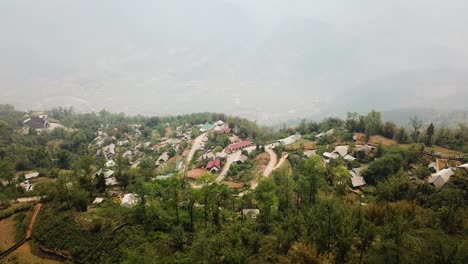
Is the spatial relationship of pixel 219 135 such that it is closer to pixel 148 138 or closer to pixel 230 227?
pixel 148 138

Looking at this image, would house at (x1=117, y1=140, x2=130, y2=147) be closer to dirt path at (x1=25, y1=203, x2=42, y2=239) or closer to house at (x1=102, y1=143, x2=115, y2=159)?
house at (x1=102, y1=143, x2=115, y2=159)

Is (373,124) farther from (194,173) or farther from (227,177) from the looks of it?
(194,173)

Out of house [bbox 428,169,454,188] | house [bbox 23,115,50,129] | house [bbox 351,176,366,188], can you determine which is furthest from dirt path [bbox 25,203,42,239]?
house [bbox 23,115,50,129]

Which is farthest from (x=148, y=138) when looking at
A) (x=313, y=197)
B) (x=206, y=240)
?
(x=206, y=240)

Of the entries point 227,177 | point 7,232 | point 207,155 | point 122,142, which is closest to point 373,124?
point 227,177

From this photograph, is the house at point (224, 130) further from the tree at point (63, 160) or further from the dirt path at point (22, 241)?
the dirt path at point (22, 241)

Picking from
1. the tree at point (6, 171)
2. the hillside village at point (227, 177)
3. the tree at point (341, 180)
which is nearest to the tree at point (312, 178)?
the hillside village at point (227, 177)
